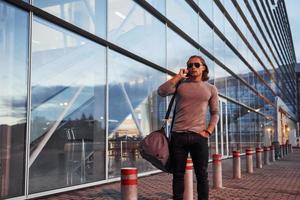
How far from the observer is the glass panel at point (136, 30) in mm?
10633

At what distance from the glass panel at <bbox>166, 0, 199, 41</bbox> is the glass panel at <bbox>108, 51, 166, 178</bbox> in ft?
9.17

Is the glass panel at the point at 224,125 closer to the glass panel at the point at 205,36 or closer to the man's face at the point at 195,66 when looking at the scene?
the glass panel at the point at 205,36

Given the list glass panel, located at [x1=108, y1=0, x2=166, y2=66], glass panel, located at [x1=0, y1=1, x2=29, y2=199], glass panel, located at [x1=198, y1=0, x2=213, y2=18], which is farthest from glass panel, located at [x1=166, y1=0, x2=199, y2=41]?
glass panel, located at [x1=0, y1=1, x2=29, y2=199]

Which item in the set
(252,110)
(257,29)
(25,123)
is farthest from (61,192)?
(257,29)

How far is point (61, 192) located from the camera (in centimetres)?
780

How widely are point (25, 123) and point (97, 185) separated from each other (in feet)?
9.08

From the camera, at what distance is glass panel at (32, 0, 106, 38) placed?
7.96 meters

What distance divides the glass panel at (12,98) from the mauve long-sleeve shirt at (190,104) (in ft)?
11.2

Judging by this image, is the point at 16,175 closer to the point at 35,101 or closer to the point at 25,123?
the point at 25,123

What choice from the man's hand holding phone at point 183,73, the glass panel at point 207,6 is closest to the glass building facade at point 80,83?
the glass panel at point 207,6

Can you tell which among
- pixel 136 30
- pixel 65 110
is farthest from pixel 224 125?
pixel 65 110

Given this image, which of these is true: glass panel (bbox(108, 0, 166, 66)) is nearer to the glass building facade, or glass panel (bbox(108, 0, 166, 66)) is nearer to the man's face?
the glass building facade

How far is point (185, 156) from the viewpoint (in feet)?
13.6

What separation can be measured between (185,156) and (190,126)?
0.32 metres
